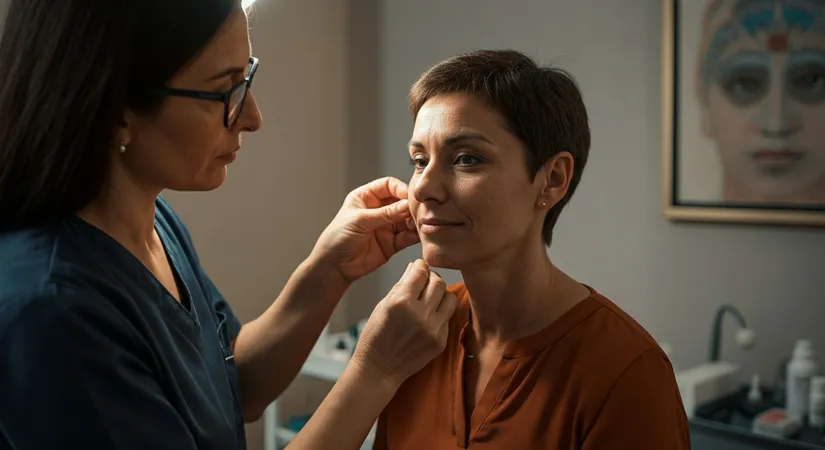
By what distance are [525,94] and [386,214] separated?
14.2 inches

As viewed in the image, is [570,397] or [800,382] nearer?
[570,397]

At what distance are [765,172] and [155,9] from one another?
184 centimetres

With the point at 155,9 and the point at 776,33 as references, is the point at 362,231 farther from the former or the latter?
the point at 776,33

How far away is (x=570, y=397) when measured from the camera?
113 cm

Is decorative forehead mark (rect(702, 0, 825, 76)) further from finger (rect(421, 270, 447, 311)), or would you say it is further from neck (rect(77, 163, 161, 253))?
neck (rect(77, 163, 161, 253))

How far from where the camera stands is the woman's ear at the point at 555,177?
1.25 m

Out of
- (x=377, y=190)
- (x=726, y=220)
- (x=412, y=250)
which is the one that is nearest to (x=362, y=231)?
(x=377, y=190)

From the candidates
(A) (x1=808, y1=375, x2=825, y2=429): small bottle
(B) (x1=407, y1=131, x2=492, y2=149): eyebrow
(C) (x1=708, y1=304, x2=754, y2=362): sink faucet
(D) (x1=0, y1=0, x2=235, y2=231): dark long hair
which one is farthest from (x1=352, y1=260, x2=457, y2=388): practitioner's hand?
(C) (x1=708, y1=304, x2=754, y2=362): sink faucet

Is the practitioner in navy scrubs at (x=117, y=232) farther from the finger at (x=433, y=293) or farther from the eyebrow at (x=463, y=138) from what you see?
the eyebrow at (x=463, y=138)

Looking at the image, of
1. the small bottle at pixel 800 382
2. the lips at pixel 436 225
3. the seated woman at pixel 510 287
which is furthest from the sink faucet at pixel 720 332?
the lips at pixel 436 225

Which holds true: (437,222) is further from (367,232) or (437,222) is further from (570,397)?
(570,397)

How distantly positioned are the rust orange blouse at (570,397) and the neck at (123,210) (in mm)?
522

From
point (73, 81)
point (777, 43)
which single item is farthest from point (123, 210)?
point (777, 43)

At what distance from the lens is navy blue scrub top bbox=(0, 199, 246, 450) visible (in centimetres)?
86
